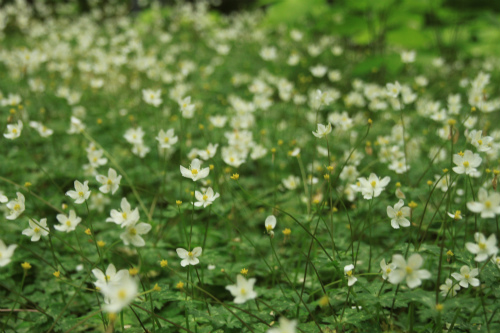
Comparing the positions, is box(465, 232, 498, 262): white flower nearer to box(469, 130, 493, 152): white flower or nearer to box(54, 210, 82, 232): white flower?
box(469, 130, 493, 152): white flower

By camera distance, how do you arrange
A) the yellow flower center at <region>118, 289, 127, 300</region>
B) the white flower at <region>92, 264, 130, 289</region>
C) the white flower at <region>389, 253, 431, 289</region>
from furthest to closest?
1. the white flower at <region>92, 264, 130, 289</region>
2. the white flower at <region>389, 253, 431, 289</region>
3. the yellow flower center at <region>118, 289, 127, 300</region>

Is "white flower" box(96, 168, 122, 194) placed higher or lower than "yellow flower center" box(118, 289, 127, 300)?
lower

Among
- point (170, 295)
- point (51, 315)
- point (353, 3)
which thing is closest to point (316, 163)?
point (170, 295)

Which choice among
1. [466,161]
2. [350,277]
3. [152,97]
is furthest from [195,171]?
[152,97]

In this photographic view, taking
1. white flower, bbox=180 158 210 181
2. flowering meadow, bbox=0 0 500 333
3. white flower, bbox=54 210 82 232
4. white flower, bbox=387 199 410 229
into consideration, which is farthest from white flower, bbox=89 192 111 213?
white flower, bbox=387 199 410 229

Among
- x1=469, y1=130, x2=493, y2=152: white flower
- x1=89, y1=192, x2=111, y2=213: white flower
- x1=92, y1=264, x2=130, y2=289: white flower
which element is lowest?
x1=89, y1=192, x2=111, y2=213: white flower

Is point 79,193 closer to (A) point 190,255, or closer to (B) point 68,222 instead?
(B) point 68,222

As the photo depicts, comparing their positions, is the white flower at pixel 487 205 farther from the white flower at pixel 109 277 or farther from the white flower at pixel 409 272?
the white flower at pixel 109 277

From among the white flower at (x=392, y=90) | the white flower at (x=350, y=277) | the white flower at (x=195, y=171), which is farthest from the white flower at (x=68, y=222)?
the white flower at (x=392, y=90)
